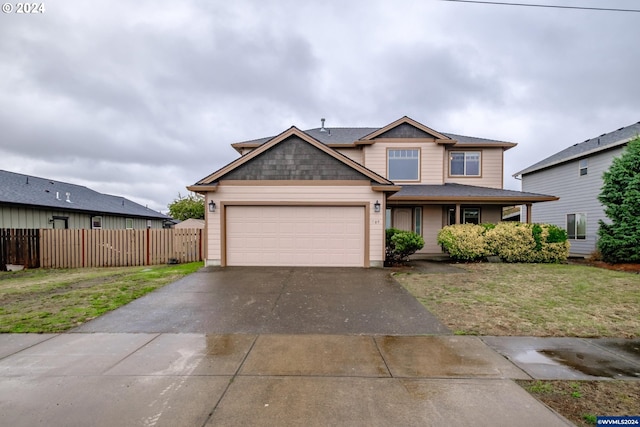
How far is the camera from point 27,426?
238 centimetres

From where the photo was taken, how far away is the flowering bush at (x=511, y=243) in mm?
11766

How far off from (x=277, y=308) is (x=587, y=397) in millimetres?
4566

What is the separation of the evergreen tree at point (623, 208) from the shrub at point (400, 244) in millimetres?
8388

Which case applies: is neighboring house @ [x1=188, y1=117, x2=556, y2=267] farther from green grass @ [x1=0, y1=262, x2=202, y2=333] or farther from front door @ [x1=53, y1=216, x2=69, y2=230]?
front door @ [x1=53, y1=216, x2=69, y2=230]

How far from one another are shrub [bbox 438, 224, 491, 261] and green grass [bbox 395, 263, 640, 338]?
1714 mm

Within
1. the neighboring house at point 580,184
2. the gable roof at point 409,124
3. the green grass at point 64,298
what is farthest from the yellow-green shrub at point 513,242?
the green grass at point 64,298

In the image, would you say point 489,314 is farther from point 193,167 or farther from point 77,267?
point 193,167

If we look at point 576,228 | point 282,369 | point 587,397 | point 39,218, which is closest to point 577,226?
point 576,228

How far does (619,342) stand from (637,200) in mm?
11286

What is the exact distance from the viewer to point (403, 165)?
590 inches

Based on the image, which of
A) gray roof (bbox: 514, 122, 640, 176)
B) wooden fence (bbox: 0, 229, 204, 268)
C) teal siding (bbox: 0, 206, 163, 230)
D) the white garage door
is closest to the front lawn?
the white garage door

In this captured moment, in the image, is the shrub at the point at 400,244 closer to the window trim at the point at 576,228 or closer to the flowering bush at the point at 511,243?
the flowering bush at the point at 511,243

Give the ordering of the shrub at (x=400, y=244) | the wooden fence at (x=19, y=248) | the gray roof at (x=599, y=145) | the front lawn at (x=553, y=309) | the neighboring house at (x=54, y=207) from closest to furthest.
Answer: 1. the front lawn at (x=553, y=309)
2. the shrub at (x=400, y=244)
3. the wooden fence at (x=19, y=248)
4. the gray roof at (x=599, y=145)
5. the neighboring house at (x=54, y=207)

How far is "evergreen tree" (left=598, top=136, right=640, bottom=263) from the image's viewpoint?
37.5 feet
